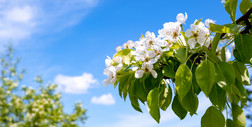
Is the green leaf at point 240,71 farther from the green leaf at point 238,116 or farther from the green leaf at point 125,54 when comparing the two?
the green leaf at point 125,54

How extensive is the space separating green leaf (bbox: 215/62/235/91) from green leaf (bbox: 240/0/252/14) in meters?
0.35

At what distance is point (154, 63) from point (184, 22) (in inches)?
9.8

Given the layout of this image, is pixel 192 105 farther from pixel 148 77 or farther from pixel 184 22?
pixel 184 22

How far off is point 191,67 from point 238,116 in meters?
0.35

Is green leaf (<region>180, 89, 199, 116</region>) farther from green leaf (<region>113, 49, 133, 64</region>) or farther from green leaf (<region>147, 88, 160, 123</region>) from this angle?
green leaf (<region>113, 49, 133, 64</region>)

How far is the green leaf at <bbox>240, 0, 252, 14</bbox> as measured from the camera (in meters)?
1.14

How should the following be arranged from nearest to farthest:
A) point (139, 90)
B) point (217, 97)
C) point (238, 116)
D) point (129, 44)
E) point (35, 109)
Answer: point (217, 97)
point (238, 116)
point (139, 90)
point (129, 44)
point (35, 109)

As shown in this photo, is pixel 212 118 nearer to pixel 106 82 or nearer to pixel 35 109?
pixel 106 82

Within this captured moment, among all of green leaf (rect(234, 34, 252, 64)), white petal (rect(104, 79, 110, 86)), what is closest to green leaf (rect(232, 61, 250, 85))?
green leaf (rect(234, 34, 252, 64))

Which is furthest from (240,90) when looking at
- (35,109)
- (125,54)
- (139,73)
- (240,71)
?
(35,109)

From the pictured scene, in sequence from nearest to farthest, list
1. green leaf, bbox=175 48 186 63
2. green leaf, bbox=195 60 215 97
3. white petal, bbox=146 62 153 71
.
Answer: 1. green leaf, bbox=195 60 215 97
2. green leaf, bbox=175 48 186 63
3. white petal, bbox=146 62 153 71

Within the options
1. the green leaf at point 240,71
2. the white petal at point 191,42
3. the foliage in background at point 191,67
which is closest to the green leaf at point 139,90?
the foliage in background at point 191,67

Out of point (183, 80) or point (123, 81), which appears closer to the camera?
point (183, 80)

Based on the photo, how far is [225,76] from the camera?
37.6 inches
